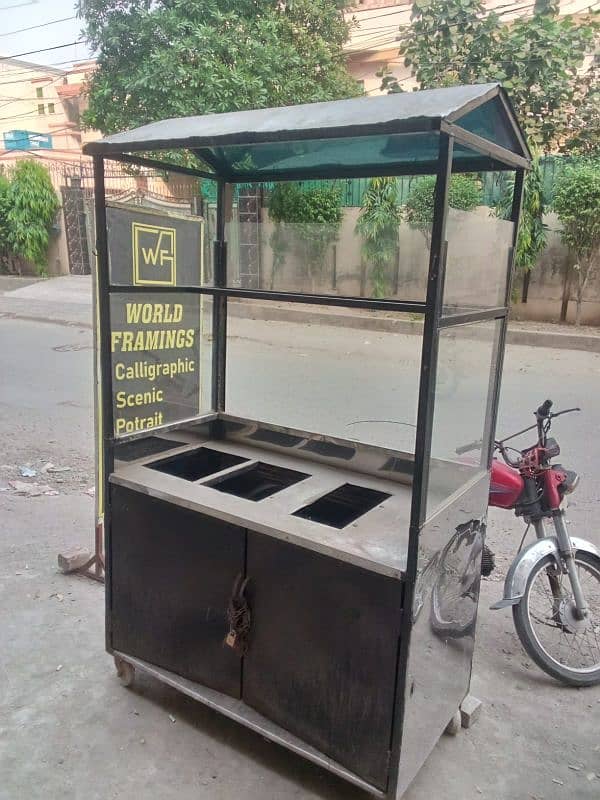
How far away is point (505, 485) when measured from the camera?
2.61 meters

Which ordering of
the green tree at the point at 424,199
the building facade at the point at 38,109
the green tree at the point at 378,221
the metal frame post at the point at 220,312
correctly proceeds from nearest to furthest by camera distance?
the metal frame post at the point at 220,312
the green tree at the point at 424,199
the green tree at the point at 378,221
the building facade at the point at 38,109

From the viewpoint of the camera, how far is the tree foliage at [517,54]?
9.02m

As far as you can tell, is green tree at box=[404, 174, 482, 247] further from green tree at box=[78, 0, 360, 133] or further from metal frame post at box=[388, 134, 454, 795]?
metal frame post at box=[388, 134, 454, 795]

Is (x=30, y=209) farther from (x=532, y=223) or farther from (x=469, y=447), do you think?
(x=469, y=447)

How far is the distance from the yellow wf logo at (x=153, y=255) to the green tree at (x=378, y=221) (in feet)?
15.8

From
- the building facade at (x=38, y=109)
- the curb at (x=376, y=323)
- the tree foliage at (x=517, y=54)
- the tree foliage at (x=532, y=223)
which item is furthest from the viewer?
the building facade at (x=38, y=109)

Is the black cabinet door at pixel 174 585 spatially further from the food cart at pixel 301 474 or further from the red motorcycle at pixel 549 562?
the red motorcycle at pixel 549 562

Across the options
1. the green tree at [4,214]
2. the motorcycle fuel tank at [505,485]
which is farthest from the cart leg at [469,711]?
the green tree at [4,214]

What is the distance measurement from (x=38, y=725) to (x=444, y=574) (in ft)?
4.99

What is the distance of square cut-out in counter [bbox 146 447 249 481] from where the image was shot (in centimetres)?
272

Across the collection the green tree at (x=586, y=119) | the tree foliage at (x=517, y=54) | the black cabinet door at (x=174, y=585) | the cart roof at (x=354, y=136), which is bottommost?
the black cabinet door at (x=174, y=585)

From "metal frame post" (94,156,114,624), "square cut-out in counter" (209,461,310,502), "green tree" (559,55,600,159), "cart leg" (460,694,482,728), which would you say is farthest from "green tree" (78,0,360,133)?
"cart leg" (460,694,482,728)

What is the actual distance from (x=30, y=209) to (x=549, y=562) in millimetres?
15720

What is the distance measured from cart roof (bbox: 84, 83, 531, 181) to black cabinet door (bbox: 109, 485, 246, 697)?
1182 mm
